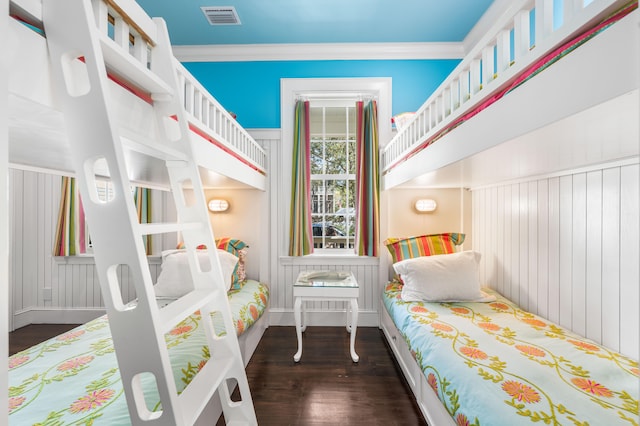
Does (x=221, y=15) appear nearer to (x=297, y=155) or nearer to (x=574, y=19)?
(x=297, y=155)

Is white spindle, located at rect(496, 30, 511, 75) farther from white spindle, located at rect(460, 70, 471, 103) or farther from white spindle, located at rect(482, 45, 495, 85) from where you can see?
white spindle, located at rect(460, 70, 471, 103)

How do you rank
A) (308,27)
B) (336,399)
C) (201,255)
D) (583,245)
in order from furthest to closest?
(308,27), (201,255), (336,399), (583,245)

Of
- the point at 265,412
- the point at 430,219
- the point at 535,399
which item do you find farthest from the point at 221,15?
the point at 535,399

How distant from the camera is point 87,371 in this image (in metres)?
1.39

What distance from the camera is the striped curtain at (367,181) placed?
3254 mm

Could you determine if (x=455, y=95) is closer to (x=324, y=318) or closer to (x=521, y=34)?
(x=521, y=34)

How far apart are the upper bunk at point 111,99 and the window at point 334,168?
155cm

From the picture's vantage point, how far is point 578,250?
1891 mm

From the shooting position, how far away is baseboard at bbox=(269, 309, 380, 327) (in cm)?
328

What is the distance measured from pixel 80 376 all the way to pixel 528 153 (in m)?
2.11

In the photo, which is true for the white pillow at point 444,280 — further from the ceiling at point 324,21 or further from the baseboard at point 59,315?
the baseboard at point 59,315

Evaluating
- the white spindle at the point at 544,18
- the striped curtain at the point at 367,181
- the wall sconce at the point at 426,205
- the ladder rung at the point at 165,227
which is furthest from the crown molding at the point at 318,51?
the ladder rung at the point at 165,227

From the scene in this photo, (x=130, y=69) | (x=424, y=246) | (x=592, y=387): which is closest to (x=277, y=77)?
(x=424, y=246)

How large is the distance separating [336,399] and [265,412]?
436 millimetres
